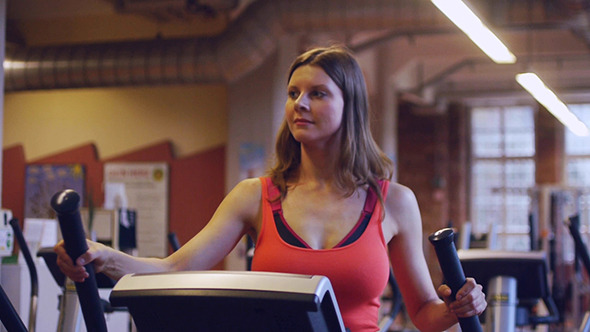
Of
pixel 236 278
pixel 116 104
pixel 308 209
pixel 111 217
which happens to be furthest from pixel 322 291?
pixel 116 104

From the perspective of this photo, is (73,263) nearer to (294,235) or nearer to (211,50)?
(294,235)

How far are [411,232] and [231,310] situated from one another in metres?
0.72

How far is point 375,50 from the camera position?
36.0ft

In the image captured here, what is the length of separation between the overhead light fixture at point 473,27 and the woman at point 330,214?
3000 millimetres

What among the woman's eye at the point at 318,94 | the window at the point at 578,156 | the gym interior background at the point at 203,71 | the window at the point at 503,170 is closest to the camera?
the woman's eye at the point at 318,94

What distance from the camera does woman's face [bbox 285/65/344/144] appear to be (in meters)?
1.62

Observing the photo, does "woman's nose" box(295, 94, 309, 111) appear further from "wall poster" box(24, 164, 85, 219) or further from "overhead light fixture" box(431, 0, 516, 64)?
"wall poster" box(24, 164, 85, 219)

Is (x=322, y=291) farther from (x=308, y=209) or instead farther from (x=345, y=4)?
(x=345, y=4)

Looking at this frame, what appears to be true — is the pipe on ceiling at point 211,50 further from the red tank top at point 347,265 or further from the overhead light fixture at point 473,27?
the red tank top at point 347,265

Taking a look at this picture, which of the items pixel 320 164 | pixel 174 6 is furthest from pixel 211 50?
pixel 320 164

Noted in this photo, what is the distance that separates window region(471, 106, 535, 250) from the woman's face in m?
13.2

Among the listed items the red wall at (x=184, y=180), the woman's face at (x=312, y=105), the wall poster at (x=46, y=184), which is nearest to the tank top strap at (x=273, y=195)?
the woman's face at (x=312, y=105)

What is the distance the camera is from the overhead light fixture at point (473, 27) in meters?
4.60

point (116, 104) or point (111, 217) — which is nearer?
point (111, 217)
